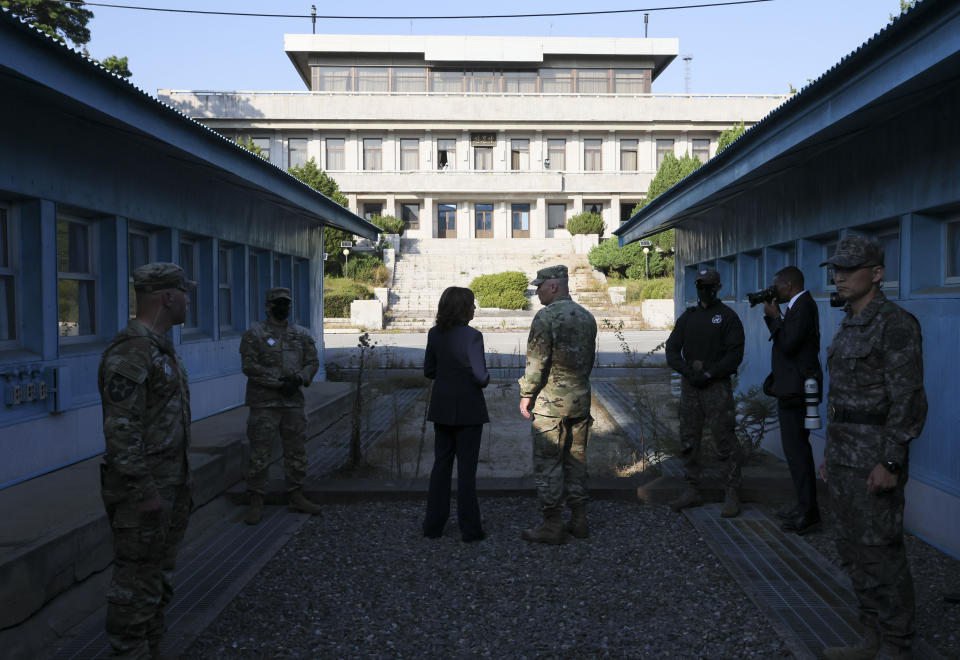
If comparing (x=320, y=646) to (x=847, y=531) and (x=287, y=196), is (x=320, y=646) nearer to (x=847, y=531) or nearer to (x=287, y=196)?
(x=847, y=531)

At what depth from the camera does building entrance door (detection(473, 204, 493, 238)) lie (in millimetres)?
50688

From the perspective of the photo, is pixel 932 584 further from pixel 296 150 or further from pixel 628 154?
pixel 296 150

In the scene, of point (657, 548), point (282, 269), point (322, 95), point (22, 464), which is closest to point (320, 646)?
point (657, 548)

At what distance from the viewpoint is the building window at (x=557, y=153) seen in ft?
168

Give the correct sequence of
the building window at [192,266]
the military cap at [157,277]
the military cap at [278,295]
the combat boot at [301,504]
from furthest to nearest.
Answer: the building window at [192,266]
the combat boot at [301,504]
the military cap at [278,295]
the military cap at [157,277]

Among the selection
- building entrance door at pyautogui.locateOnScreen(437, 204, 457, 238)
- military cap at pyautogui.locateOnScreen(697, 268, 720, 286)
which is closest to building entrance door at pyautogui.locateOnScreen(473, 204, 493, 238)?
building entrance door at pyautogui.locateOnScreen(437, 204, 457, 238)

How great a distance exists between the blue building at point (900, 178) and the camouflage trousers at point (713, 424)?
132cm

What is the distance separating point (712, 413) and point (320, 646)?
3556 millimetres

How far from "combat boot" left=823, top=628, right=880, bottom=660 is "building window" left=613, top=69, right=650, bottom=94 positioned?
2260 inches

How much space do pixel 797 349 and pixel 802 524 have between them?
4.34 ft

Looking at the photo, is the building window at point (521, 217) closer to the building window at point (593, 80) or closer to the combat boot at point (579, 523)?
the building window at point (593, 80)

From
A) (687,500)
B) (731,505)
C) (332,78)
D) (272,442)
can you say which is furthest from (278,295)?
(332,78)

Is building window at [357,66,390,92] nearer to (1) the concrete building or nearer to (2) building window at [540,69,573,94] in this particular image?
(1) the concrete building

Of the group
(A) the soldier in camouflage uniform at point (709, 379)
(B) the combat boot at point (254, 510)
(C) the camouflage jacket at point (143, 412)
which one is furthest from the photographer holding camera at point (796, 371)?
(C) the camouflage jacket at point (143, 412)
